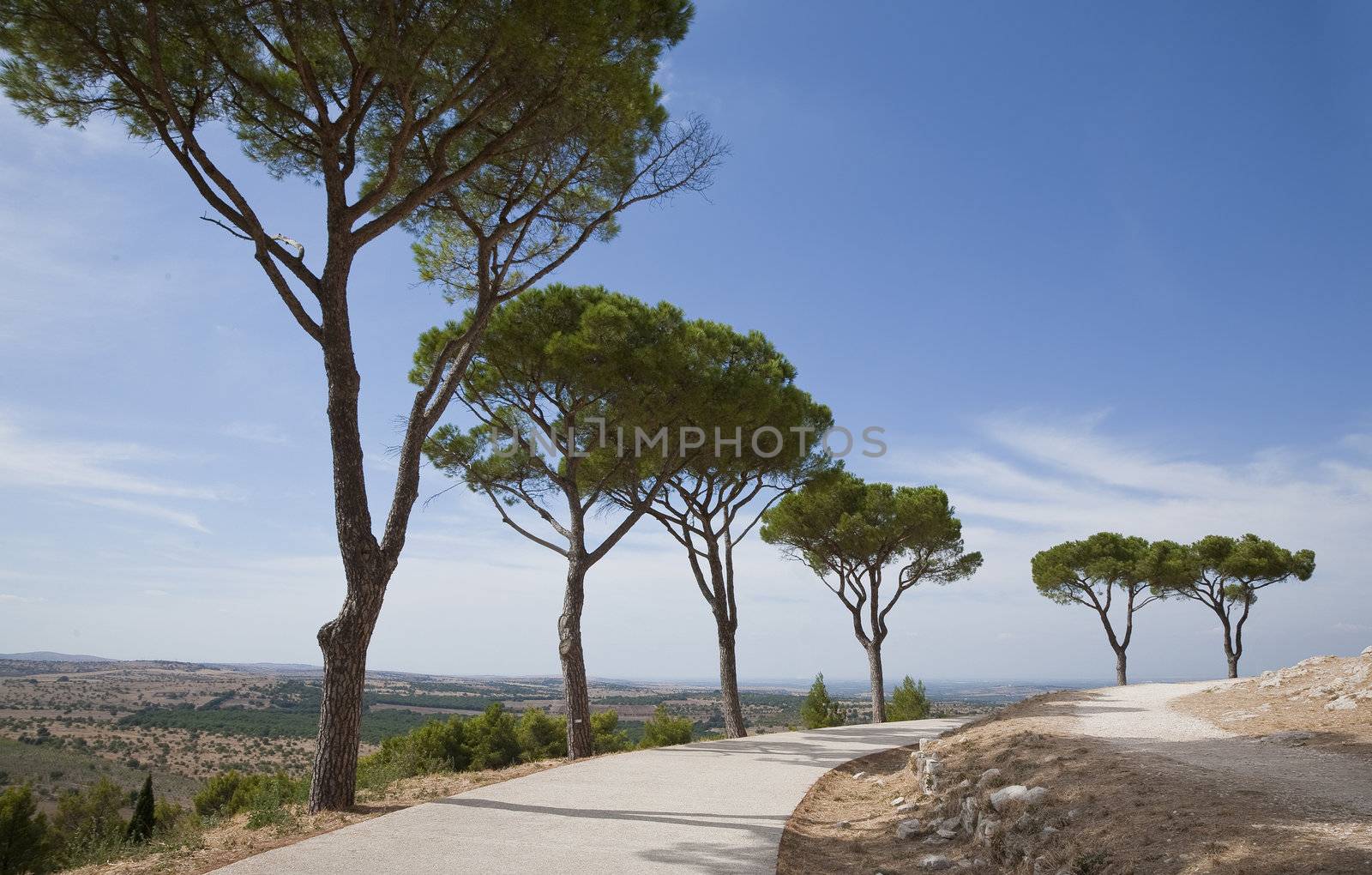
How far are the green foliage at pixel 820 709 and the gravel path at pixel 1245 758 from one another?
10.4 meters

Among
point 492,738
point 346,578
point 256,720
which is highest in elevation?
point 346,578

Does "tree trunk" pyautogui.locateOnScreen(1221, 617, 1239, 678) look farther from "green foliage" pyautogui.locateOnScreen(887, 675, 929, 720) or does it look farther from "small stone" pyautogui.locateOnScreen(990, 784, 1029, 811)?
"small stone" pyautogui.locateOnScreen(990, 784, 1029, 811)

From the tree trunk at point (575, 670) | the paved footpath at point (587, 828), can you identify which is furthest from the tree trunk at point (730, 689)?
the paved footpath at point (587, 828)

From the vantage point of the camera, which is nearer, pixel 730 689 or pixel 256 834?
pixel 256 834

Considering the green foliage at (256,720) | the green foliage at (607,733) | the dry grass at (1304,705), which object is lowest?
the green foliage at (256,720)

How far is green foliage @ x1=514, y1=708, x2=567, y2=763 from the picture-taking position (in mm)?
19375

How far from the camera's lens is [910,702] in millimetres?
20984

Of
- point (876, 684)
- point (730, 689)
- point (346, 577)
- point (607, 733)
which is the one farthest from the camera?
point (607, 733)

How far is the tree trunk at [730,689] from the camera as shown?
13438 mm

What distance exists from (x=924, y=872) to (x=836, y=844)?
900 mm

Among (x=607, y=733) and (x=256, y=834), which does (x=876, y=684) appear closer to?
(x=607, y=733)

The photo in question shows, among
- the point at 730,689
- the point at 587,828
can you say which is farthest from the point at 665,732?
the point at 587,828

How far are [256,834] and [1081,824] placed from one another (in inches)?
209

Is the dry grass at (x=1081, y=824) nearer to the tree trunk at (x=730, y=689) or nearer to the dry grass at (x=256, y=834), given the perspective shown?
the dry grass at (x=256, y=834)
